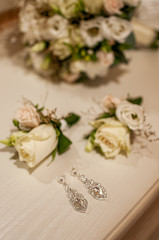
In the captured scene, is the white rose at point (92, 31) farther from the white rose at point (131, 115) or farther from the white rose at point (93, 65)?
the white rose at point (131, 115)

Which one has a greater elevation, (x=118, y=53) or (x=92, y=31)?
(x=92, y=31)

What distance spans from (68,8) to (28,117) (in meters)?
0.45

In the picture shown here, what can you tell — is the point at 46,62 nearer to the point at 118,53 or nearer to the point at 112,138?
the point at 118,53

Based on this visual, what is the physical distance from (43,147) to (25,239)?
8.7 inches

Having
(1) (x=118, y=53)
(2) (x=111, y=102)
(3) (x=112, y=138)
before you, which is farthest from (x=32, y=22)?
(3) (x=112, y=138)

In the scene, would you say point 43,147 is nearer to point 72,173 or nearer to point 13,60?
point 72,173

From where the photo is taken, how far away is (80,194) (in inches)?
24.4

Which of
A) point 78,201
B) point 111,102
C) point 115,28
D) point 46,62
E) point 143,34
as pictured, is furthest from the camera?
point 143,34

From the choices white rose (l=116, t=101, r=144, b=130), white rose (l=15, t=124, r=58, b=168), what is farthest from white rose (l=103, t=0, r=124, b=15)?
white rose (l=15, t=124, r=58, b=168)

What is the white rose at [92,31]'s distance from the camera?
0.83 metres

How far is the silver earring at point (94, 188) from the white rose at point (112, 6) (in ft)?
1.83

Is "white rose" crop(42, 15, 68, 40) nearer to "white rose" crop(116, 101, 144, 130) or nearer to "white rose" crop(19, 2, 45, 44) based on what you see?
"white rose" crop(19, 2, 45, 44)

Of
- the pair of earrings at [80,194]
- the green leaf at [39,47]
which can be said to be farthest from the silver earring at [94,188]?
the green leaf at [39,47]

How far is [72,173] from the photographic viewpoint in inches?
26.3
